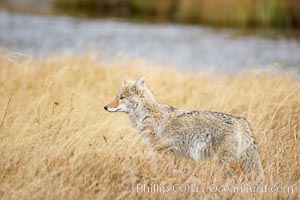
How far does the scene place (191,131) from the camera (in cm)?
539

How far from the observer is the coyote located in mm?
5195

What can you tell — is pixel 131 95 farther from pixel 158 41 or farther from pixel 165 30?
pixel 165 30

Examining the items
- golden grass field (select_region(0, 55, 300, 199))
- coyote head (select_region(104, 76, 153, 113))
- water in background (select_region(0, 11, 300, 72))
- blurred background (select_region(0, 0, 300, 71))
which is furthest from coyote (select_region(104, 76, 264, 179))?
water in background (select_region(0, 11, 300, 72))

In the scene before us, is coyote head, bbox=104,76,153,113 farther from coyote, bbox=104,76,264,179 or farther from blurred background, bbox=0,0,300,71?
blurred background, bbox=0,0,300,71

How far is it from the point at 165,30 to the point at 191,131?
53.2ft

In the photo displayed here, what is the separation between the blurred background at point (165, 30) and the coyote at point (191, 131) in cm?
652

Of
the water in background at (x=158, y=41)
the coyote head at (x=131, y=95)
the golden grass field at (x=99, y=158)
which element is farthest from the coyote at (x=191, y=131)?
the water in background at (x=158, y=41)

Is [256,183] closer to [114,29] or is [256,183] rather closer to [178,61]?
[178,61]

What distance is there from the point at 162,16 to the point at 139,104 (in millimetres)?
19962

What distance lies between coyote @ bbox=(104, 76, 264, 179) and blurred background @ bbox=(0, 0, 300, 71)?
6521 millimetres

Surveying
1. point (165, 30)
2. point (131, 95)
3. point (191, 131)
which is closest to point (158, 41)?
point (165, 30)

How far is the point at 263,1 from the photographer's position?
2530 cm

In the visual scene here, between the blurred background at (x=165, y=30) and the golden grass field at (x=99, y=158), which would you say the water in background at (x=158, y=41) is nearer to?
the blurred background at (x=165, y=30)

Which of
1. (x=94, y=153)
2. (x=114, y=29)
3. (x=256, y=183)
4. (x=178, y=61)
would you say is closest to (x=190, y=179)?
(x=256, y=183)
